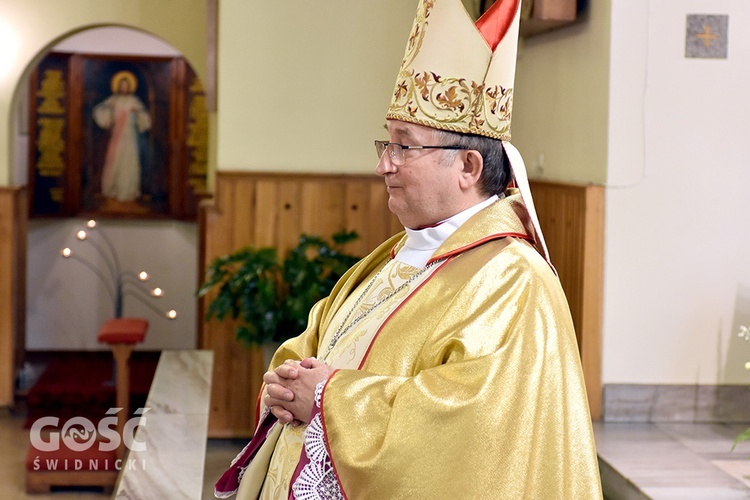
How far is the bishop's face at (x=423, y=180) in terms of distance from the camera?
1885 mm

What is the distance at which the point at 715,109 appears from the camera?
3.85m

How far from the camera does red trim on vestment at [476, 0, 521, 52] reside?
6.45ft

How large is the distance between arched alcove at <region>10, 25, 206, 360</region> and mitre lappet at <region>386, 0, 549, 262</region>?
7.28 m

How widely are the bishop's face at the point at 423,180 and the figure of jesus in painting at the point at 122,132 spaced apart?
303 inches

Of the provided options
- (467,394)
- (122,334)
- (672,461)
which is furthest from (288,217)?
(467,394)

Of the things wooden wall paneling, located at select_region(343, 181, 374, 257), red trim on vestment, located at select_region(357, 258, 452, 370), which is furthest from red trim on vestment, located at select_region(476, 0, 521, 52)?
wooden wall paneling, located at select_region(343, 181, 374, 257)

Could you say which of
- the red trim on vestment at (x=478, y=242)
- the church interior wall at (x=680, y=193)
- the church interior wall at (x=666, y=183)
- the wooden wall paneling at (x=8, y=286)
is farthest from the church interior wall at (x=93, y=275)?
the red trim on vestment at (x=478, y=242)

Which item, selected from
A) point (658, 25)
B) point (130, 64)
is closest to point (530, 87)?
point (658, 25)

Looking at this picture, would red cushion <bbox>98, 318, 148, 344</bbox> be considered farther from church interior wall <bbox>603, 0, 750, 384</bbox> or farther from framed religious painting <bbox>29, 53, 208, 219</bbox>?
church interior wall <bbox>603, 0, 750, 384</bbox>

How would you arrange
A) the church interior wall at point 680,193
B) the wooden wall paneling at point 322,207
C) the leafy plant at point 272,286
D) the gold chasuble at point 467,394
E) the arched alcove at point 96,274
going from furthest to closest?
the arched alcove at point 96,274
the wooden wall paneling at point 322,207
the leafy plant at point 272,286
the church interior wall at point 680,193
the gold chasuble at point 467,394

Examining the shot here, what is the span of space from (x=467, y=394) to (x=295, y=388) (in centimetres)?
33

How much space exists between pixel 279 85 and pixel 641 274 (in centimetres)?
226

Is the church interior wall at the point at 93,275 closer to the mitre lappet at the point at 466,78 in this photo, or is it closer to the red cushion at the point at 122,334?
the red cushion at the point at 122,334

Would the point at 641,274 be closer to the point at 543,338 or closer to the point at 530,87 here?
the point at 530,87
